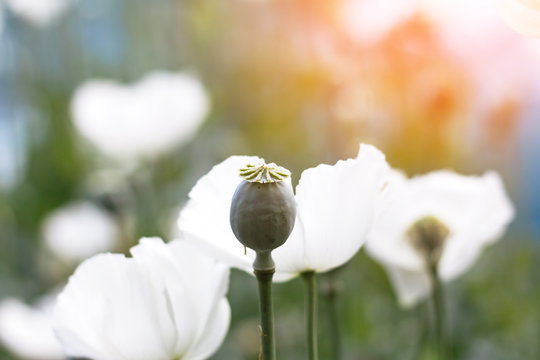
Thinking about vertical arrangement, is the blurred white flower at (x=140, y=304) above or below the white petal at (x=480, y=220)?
below

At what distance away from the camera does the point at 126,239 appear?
1.14 metres

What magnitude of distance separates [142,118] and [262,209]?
0.88 m

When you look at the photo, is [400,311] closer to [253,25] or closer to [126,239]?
[126,239]

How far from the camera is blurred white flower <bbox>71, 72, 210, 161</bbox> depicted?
1.16 m

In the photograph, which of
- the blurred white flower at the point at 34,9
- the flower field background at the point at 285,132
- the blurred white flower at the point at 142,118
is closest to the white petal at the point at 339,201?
the flower field background at the point at 285,132

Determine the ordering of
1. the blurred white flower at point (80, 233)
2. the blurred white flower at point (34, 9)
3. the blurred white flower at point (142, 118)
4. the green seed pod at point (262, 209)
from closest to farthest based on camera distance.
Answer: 1. the green seed pod at point (262, 209)
2. the blurred white flower at point (142, 118)
3. the blurred white flower at point (80, 233)
4. the blurred white flower at point (34, 9)

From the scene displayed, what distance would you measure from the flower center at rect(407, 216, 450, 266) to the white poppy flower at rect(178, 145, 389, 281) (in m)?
0.13

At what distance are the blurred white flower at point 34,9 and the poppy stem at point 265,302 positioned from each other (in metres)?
1.24

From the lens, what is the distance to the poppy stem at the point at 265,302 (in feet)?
1.02

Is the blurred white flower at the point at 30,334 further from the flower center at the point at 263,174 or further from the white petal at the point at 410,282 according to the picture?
the flower center at the point at 263,174

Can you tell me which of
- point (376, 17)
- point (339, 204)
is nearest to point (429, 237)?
point (339, 204)

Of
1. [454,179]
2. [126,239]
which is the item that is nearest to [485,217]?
[454,179]

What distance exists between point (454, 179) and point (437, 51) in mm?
359

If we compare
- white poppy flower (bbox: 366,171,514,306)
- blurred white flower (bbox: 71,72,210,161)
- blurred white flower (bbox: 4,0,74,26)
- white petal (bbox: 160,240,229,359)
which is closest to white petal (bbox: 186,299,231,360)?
white petal (bbox: 160,240,229,359)
